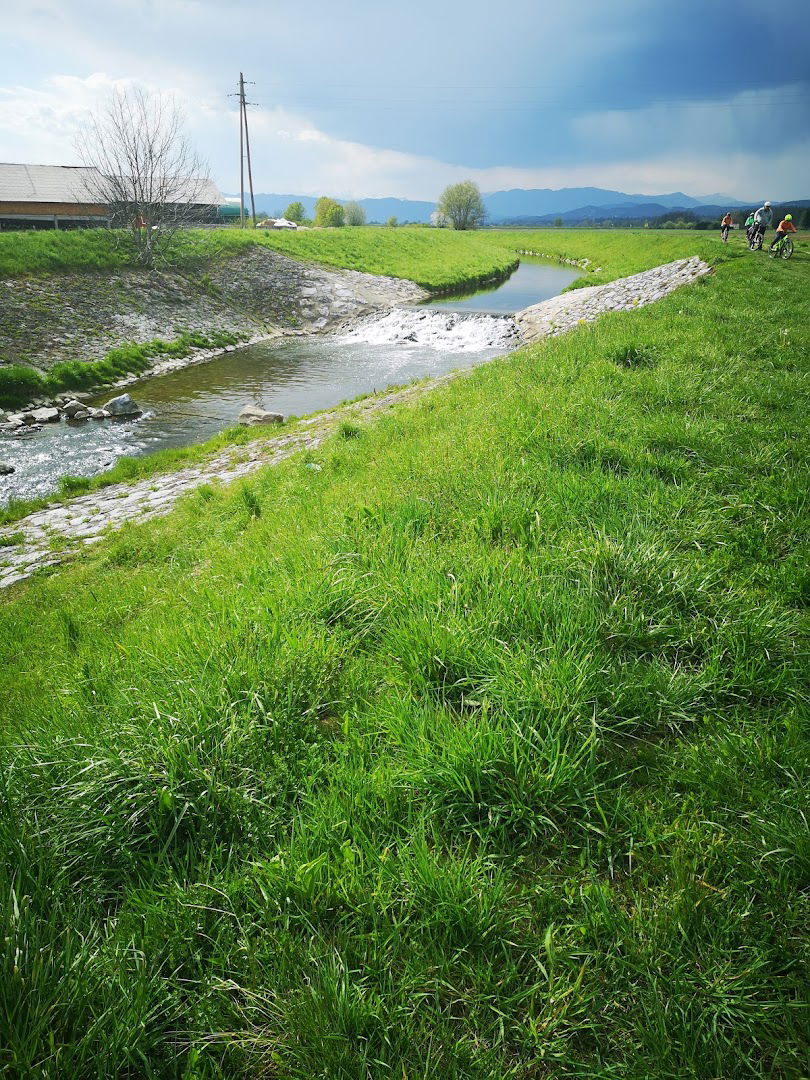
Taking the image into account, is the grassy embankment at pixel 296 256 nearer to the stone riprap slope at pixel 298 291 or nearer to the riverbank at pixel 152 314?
the riverbank at pixel 152 314

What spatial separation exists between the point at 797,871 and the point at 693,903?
0.44 metres

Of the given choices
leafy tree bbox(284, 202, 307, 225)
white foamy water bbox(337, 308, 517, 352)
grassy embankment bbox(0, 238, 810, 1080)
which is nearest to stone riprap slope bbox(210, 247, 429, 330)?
white foamy water bbox(337, 308, 517, 352)

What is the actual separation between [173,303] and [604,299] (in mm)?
22859

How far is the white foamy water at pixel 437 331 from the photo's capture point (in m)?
29.2

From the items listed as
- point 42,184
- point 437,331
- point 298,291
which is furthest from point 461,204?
point 437,331

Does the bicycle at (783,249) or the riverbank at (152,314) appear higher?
the bicycle at (783,249)

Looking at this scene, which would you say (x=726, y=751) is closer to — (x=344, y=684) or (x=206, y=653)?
(x=344, y=684)

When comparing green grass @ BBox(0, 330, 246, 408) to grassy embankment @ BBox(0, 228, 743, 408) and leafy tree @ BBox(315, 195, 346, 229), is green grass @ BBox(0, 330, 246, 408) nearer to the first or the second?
grassy embankment @ BBox(0, 228, 743, 408)

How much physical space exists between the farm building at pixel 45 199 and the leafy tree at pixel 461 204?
76.4 m

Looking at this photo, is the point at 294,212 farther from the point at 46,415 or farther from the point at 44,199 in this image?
the point at 46,415

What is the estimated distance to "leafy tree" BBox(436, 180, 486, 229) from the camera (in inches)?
4473

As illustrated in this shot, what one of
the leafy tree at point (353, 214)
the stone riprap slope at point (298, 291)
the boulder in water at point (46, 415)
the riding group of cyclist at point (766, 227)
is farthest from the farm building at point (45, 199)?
the leafy tree at point (353, 214)

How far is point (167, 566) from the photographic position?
281 inches

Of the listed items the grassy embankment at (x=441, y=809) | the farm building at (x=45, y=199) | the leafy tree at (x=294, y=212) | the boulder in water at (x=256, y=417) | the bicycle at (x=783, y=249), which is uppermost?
the leafy tree at (x=294, y=212)
